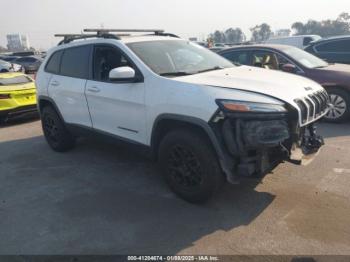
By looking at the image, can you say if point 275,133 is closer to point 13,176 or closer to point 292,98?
point 292,98

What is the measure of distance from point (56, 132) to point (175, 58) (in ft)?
9.12

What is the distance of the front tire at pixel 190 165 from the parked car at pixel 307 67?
13.3 ft

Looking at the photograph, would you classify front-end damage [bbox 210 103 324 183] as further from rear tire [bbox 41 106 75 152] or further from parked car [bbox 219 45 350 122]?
parked car [bbox 219 45 350 122]

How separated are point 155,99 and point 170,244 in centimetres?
160

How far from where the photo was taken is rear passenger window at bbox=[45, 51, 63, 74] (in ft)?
19.3

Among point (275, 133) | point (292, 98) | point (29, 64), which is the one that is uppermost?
point (292, 98)

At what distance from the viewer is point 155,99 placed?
13.1ft

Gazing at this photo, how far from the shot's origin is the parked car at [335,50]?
9672mm

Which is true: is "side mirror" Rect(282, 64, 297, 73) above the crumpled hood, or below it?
below

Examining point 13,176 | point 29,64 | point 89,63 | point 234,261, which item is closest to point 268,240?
point 234,261

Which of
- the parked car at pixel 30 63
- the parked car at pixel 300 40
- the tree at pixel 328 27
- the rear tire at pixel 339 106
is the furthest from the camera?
the tree at pixel 328 27

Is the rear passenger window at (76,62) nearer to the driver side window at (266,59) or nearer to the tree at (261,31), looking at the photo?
the driver side window at (266,59)

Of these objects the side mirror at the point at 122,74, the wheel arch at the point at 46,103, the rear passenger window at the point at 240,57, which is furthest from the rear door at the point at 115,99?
the rear passenger window at the point at 240,57

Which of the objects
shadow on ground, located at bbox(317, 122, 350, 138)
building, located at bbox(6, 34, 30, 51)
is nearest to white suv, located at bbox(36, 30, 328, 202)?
shadow on ground, located at bbox(317, 122, 350, 138)
